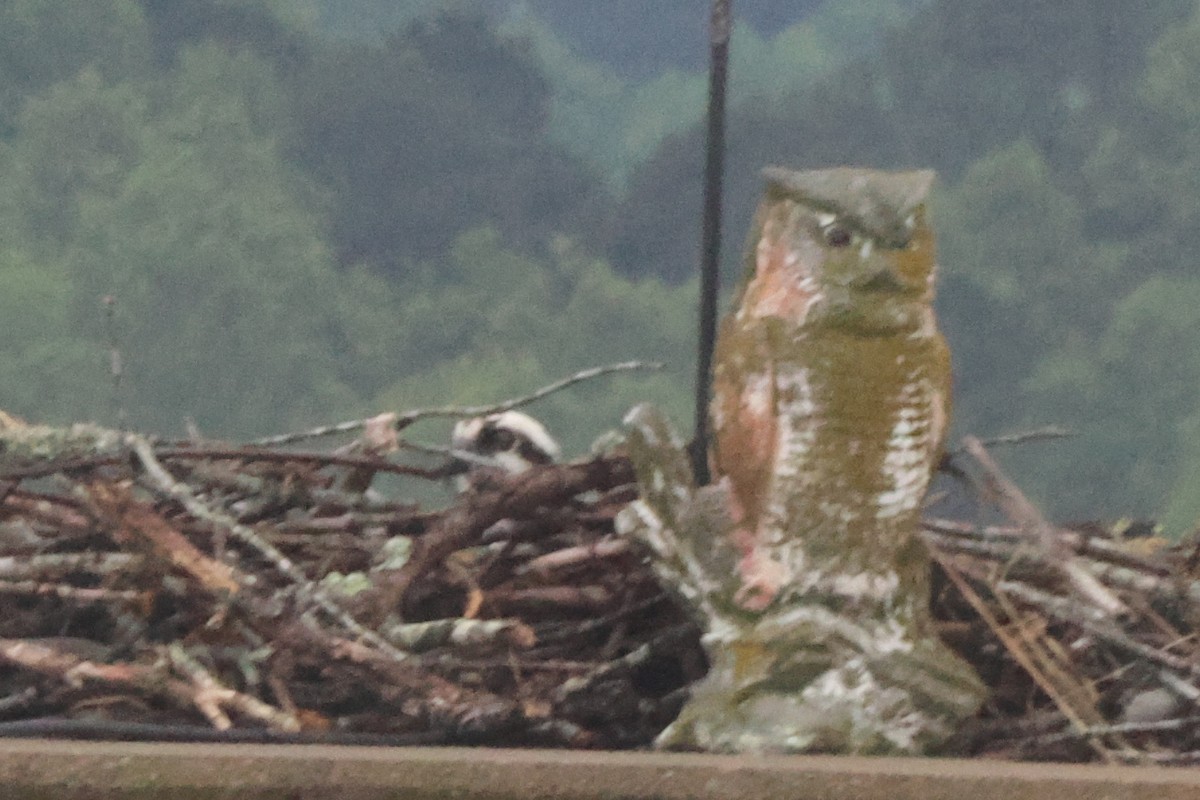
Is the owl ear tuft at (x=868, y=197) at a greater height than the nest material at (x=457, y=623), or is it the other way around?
the owl ear tuft at (x=868, y=197)

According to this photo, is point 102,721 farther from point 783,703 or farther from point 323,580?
point 783,703

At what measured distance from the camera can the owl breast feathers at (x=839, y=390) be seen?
1.27 feet

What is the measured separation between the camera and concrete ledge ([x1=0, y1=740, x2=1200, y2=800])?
348mm

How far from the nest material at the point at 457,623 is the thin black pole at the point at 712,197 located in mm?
53

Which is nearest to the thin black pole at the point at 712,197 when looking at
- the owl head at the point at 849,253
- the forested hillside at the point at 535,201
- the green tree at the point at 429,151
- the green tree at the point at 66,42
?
the owl head at the point at 849,253

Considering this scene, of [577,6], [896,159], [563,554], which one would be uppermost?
[577,6]

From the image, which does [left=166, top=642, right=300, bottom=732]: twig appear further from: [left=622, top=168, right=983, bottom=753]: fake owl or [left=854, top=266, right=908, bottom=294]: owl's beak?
[left=854, top=266, right=908, bottom=294]: owl's beak

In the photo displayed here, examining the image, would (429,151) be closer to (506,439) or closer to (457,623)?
(506,439)

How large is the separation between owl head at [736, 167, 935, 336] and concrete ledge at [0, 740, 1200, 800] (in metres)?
0.14

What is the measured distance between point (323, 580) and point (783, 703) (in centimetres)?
19

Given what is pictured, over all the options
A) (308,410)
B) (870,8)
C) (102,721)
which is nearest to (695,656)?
(102,721)

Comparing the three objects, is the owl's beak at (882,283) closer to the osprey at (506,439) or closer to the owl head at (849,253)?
the owl head at (849,253)

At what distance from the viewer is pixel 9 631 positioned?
448 mm

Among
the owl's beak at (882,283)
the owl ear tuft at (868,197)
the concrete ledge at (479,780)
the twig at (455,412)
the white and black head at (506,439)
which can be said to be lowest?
the concrete ledge at (479,780)
